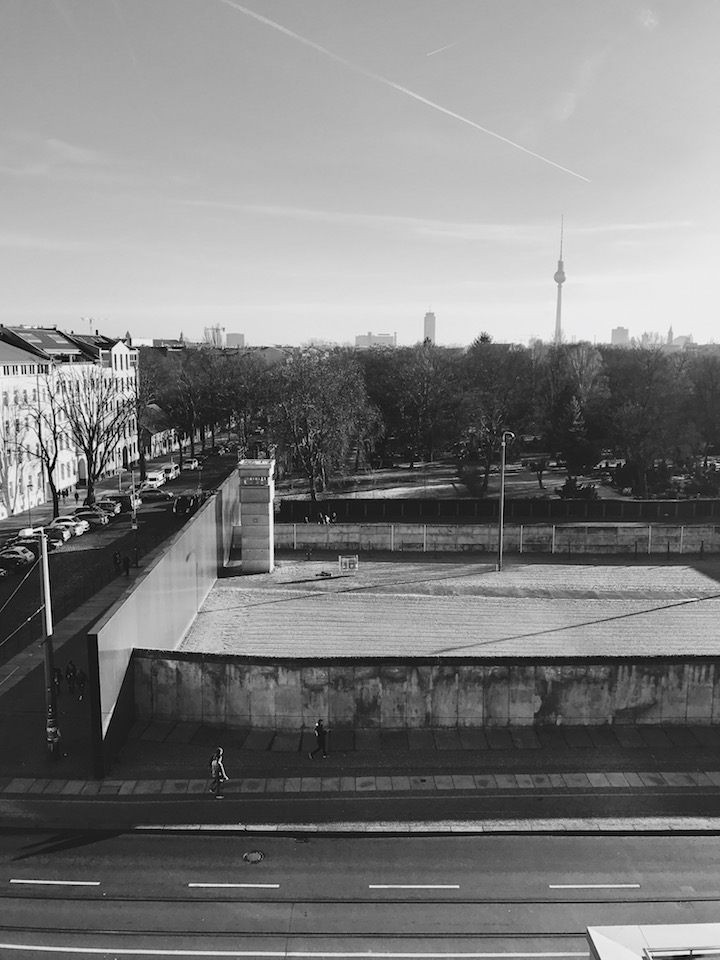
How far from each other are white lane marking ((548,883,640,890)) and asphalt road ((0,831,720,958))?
0.09 feet

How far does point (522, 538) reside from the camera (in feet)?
133

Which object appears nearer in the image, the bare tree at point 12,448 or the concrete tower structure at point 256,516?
the concrete tower structure at point 256,516

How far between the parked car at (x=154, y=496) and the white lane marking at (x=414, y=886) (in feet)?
159

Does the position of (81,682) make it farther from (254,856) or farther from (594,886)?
(594,886)

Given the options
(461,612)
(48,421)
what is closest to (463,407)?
(48,421)

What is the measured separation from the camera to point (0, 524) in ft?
161

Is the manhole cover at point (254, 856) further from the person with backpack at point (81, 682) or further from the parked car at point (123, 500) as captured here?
the parked car at point (123, 500)

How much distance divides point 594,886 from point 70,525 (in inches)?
1538

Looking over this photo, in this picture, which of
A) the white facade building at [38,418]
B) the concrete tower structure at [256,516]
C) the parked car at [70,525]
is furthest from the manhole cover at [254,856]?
the white facade building at [38,418]

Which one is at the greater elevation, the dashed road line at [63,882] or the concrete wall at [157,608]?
the concrete wall at [157,608]

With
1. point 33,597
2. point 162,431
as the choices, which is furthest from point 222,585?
point 162,431

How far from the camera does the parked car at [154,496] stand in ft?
196

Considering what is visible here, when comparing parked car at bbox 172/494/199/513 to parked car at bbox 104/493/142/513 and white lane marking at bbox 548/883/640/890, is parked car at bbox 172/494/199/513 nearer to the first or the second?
parked car at bbox 104/493/142/513

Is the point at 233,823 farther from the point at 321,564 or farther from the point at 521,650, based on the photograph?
the point at 321,564
